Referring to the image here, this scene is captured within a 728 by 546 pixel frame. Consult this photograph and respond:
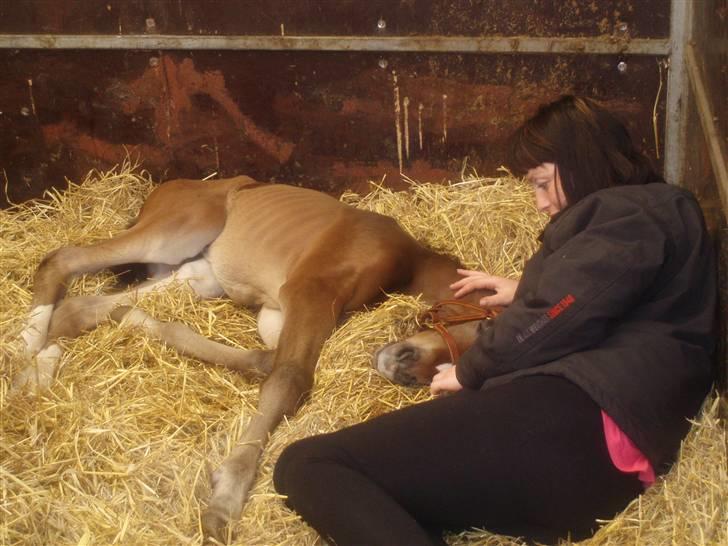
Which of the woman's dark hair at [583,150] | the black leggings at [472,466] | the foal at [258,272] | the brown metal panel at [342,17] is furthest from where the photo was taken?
the brown metal panel at [342,17]

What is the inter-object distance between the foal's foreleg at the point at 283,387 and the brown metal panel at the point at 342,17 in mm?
1559

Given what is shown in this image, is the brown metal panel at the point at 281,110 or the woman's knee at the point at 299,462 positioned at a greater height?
the brown metal panel at the point at 281,110

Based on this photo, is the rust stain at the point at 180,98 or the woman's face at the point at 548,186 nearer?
the woman's face at the point at 548,186

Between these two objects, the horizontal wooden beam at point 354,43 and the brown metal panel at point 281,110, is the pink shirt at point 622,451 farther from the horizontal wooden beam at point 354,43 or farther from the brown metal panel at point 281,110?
the horizontal wooden beam at point 354,43

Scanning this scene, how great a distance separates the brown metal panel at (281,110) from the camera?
473 cm

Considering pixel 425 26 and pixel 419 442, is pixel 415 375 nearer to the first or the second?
pixel 419 442

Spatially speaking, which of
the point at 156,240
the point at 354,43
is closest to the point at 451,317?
the point at 156,240

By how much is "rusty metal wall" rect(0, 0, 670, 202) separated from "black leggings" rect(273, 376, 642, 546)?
8.09 ft

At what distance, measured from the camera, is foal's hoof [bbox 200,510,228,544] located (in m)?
2.84

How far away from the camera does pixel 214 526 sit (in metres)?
2.87

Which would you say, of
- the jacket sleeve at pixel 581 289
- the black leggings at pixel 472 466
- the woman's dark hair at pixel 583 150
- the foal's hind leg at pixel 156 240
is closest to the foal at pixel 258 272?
the foal's hind leg at pixel 156 240

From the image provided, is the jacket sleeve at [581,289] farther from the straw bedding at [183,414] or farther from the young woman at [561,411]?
the straw bedding at [183,414]

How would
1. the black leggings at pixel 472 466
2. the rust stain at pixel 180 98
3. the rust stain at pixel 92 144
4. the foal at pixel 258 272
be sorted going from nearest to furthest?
1. the black leggings at pixel 472 466
2. the foal at pixel 258 272
3. the rust stain at pixel 180 98
4. the rust stain at pixel 92 144

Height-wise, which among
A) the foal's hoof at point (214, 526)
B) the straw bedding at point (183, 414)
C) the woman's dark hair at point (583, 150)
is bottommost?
the foal's hoof at point (214, 526)
